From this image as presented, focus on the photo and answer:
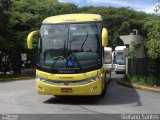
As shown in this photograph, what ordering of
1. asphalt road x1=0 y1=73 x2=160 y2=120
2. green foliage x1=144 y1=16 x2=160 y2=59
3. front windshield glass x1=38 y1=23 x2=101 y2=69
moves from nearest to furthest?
asphalt road x1=0 y1=73 x2=160 y2=120 → front windshield glass x1=38 y1=23 x2=101 y2=69 → green foliage x1=144 y1=16 x2=160 y2=59

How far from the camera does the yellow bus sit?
1550 cm

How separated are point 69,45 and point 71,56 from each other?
47cm

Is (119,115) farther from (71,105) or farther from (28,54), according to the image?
(28,54)

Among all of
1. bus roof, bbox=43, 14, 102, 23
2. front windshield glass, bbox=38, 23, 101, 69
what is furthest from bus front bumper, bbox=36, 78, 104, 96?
bus roof, bbox=43, 14, 102, 23

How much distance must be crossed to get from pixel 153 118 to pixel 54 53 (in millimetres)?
4945

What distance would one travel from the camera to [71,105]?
611 inches

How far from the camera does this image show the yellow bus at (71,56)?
50.9ft

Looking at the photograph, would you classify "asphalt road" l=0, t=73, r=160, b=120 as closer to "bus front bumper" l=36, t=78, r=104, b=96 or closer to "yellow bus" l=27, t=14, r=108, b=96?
"bus front bumper" l=36, t=78, r=104, b=96

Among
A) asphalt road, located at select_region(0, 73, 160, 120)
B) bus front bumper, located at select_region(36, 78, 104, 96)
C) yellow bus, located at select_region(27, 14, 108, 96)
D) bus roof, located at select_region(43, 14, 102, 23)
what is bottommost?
asphalt road, located at select_region(0, 73, 160, 120)

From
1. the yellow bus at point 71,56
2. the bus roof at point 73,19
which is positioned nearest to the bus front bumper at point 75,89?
the yellow bus at point 71,56

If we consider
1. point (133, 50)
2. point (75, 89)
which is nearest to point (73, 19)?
point (75, 89)

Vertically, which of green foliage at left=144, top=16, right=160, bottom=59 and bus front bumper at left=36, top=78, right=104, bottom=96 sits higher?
green foliage at left=144, top=16, right=160, bottom=59

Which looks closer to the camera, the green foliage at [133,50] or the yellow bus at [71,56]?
the yellow bus at [71,56]

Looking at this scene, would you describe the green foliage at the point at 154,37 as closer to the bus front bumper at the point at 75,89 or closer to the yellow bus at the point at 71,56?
the yellow bus at the point at 71,56
